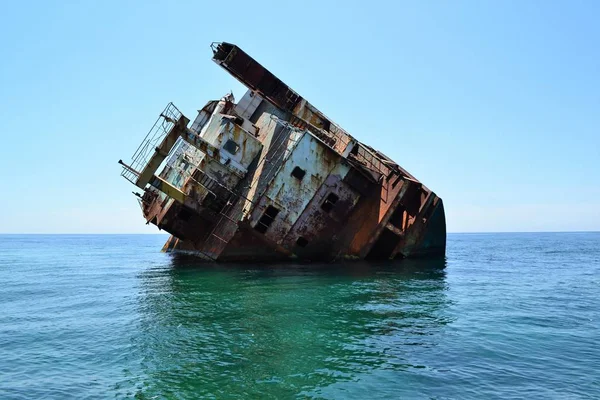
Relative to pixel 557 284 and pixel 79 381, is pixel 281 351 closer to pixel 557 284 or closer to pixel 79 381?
pixel 79 381

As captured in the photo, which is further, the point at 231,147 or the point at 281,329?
the point at 231,147

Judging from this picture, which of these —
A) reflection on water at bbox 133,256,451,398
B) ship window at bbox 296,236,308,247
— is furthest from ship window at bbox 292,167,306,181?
reflection on water at bbox 133,256,451,398

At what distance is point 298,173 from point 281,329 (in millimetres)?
10798

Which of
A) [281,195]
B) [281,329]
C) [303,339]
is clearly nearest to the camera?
[303,339]

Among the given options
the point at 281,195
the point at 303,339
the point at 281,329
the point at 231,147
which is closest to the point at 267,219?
the point at 281,195

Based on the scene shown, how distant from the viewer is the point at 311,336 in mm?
11305

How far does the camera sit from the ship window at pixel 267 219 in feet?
70.5

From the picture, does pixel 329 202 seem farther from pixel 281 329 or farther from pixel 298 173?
pixel 281 329

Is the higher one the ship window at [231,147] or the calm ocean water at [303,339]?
the ship window at [231,147]

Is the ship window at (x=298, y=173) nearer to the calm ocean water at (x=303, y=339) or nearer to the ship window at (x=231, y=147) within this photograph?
the ship window at (x=231, y=147)

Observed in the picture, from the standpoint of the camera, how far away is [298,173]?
21.7m

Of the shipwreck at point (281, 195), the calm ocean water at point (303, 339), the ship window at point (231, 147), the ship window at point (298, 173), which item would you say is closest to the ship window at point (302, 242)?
the shipwreck at point (281, 195)

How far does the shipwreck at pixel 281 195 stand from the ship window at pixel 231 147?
50 mm

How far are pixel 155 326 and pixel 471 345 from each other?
7977 millimetres
